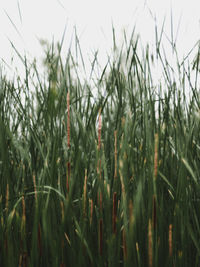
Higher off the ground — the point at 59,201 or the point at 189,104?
the point at 189,104

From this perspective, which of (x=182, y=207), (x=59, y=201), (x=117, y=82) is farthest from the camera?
(x=117, y=82)

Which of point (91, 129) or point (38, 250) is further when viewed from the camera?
point (91, 129)

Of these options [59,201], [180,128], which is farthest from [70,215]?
[180,128]

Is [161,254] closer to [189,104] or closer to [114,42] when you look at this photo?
[189,104]

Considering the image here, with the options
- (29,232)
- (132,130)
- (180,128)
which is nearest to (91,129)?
(132,130)

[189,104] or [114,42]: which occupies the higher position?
[114,42]

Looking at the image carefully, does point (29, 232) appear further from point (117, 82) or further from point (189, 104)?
point (189, 104)

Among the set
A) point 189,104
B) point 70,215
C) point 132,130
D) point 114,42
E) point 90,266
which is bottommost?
point 90,266

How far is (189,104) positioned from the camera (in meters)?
1.05

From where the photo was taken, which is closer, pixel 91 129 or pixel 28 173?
pixel 91 129

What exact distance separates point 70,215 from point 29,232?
0.71 ft

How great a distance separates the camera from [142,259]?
81cm

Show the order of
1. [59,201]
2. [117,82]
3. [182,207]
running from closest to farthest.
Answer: [182,207] < [59,201] < [117,82]

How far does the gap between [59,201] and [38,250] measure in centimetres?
15
